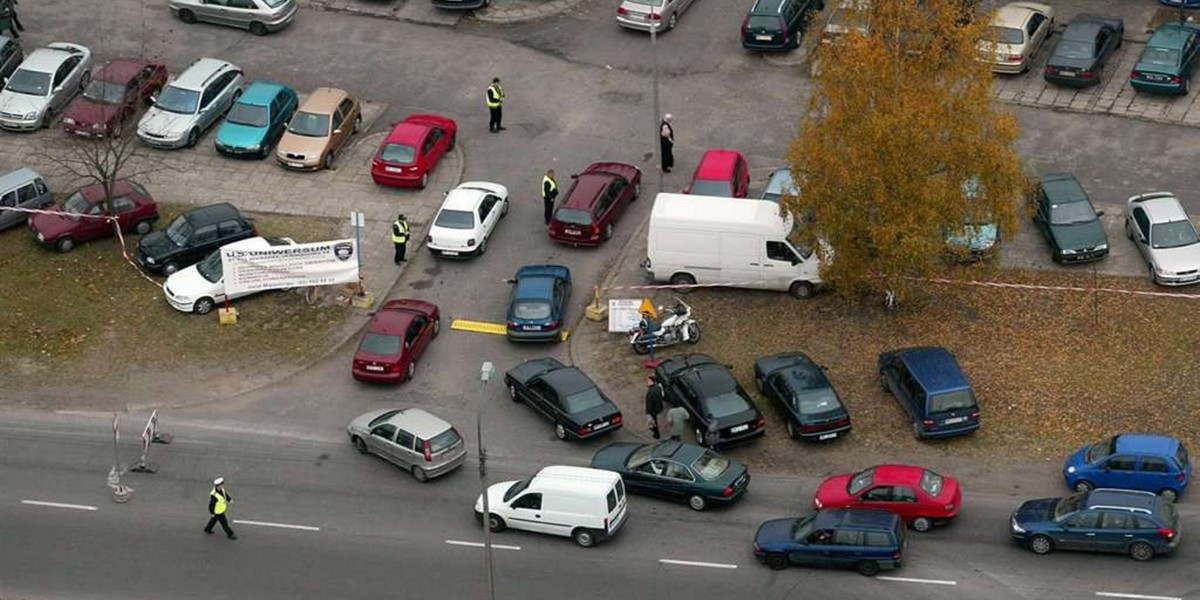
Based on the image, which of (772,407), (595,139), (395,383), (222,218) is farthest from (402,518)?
(595,139)

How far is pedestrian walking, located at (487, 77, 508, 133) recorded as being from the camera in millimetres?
58969

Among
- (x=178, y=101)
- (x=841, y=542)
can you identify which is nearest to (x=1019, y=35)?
(x=841, y=542)

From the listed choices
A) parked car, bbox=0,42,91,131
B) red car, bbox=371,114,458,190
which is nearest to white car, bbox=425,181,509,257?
red car, bbox=371,114,458,190

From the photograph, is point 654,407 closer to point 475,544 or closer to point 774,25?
point 475,544

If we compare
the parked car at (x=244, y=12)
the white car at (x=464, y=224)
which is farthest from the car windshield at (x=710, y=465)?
the parked car at (x=244, y=12)

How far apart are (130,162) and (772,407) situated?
21.8m

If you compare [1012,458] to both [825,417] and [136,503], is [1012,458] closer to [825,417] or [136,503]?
[825,417]

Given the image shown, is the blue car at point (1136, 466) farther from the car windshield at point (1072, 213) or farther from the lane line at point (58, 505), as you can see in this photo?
the lane line at point (58, 505)

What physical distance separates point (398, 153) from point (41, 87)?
38.5ft

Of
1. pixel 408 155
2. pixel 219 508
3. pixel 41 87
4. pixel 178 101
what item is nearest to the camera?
pixel 219 508

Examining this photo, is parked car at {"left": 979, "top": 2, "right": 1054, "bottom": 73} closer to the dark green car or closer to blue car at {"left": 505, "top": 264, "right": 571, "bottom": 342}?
the dark green car

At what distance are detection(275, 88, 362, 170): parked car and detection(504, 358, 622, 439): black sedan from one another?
12746 millimetres

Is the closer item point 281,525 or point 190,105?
point 281,525

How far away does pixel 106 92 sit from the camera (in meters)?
59.6
